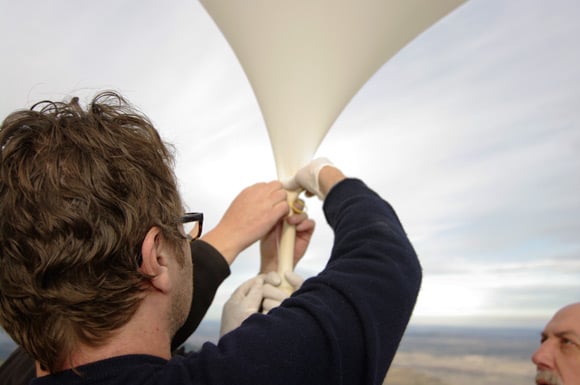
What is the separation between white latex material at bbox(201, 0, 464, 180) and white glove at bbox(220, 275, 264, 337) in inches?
11.3

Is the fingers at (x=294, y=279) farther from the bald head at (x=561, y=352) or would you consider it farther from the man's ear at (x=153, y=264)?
the bald head at (x=561, y=352)

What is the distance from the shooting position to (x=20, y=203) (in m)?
0.70

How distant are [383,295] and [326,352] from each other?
13 centimetres

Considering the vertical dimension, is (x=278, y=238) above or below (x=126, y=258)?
below

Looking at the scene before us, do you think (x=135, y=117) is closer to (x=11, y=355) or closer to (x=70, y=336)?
(x=70, y=336)

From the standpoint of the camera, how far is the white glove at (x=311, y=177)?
120 centimetres

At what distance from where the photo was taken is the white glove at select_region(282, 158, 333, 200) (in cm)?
120

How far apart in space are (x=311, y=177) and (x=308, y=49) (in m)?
0.34

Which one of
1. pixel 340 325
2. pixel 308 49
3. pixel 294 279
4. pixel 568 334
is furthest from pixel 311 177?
pixel 568 334

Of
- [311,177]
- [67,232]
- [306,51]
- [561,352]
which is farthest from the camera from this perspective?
[561,352]

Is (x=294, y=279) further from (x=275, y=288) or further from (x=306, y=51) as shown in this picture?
(x=306, y=51)

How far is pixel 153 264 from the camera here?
74 cm

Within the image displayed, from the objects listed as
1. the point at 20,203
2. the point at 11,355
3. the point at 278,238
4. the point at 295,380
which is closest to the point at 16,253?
the point at 20,203

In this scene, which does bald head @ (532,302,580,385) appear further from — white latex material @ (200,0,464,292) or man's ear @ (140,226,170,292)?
man's ear @ (140,226,170,292)
